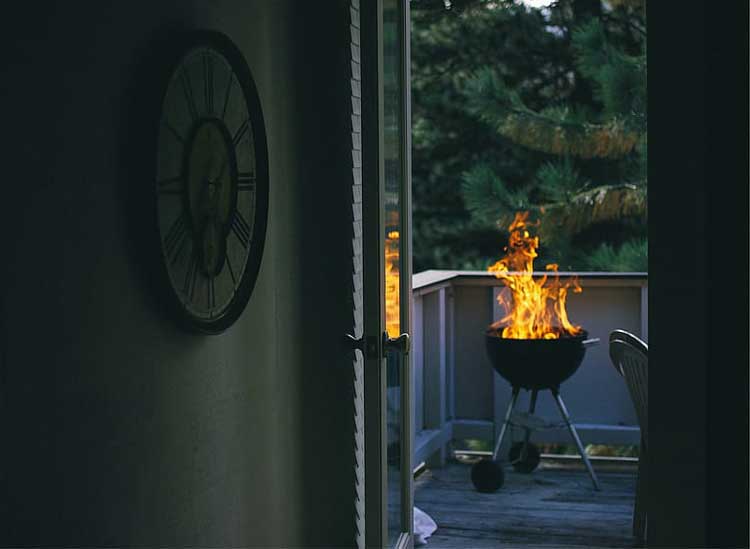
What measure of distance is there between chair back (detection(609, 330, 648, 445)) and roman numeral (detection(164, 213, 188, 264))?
200cm

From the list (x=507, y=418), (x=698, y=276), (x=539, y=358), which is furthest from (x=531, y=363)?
(x=698, y=276)

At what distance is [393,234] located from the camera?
3285mm

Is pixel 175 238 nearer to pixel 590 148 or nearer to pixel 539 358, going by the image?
pixel 539 358

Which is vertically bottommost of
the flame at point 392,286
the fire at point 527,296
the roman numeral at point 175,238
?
the fire at point 527,296

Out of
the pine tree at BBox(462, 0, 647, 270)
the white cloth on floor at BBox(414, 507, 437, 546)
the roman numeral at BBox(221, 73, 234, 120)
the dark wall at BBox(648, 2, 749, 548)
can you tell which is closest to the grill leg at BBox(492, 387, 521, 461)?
the white cloth on floor at BBox(414, 507, 437, 546)

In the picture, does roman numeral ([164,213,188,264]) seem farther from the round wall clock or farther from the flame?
Result: the flame

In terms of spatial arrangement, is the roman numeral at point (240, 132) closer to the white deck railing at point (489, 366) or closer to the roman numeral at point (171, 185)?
the roman numeral at point (171, 185)

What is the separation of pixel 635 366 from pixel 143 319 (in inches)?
87.3

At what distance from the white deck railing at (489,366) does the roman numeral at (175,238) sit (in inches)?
119

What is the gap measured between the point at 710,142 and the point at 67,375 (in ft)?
4.04

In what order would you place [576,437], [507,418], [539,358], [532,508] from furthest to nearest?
[507,418] < [576,437] < [539,358] < [532,508]

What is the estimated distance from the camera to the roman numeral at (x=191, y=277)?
7.62ft

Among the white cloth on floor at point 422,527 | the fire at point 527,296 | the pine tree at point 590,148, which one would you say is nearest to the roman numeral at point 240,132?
the white cloth on floor at point 422,527

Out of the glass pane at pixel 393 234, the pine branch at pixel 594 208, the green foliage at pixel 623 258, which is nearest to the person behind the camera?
the glass pane at pixel 393 234
